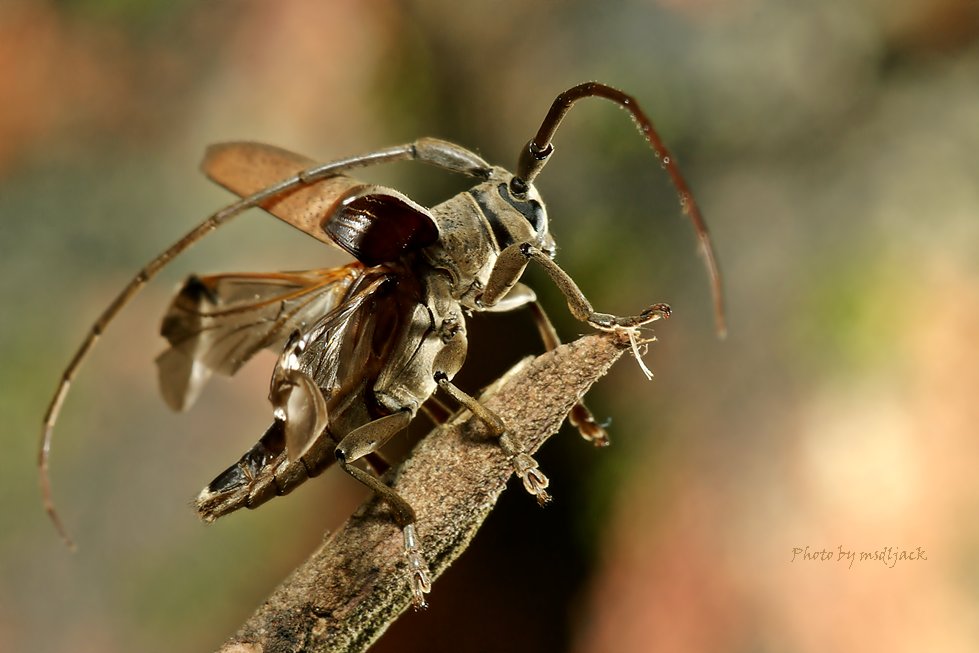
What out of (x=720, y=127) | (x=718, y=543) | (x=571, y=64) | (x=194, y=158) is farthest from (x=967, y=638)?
(x=194, y=158)

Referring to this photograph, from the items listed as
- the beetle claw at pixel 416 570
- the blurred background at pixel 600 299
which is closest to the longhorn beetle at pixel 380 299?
the beetle claw at pixel 416 570

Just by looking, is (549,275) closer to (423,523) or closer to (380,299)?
(380,299)

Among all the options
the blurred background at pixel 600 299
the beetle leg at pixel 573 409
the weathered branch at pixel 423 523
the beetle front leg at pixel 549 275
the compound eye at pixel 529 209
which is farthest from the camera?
the blurred background at pixel 600 299

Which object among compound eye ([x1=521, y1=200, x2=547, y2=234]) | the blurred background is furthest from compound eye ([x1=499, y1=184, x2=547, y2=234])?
the blurred background

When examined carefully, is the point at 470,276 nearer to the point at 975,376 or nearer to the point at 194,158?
the point at 975,376

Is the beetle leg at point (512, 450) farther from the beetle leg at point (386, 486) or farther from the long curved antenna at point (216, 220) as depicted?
the long curved antenna at point (216, 220)

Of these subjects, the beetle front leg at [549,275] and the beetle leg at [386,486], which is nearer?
the beetle leg at [386,486]
